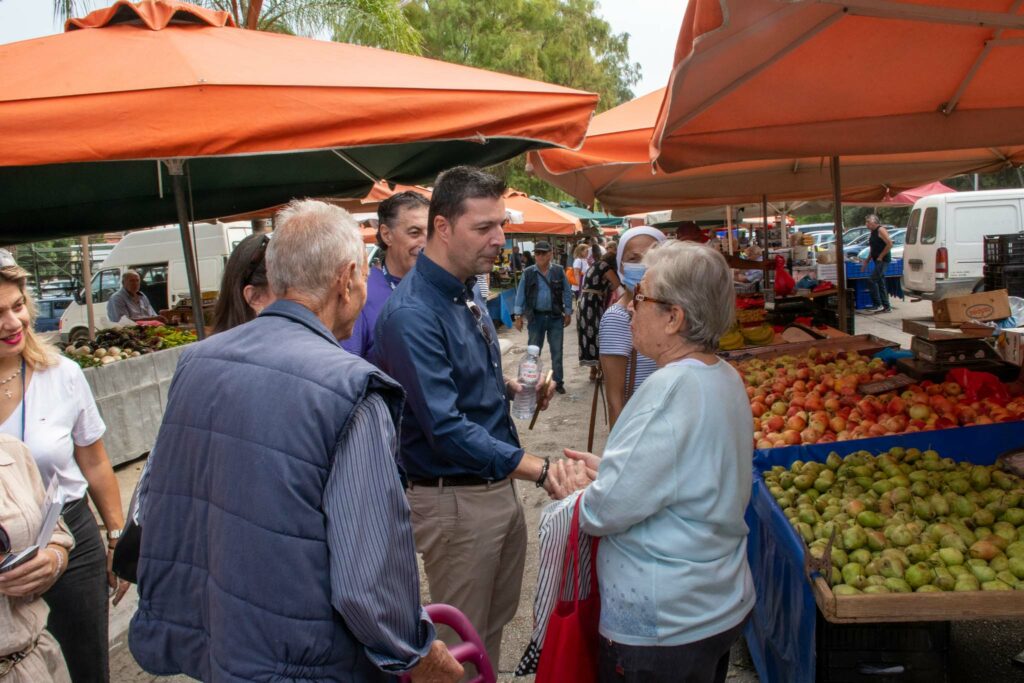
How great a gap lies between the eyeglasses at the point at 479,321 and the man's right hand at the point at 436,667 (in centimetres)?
120

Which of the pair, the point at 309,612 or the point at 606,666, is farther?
the point at 606,666

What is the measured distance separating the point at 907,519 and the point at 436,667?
1924 mm

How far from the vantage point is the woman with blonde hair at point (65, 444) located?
2.61 m

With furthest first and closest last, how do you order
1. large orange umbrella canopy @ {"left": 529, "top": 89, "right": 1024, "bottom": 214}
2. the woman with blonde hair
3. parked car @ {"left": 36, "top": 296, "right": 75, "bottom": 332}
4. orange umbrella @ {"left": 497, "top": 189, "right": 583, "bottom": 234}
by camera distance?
parked car @ {"left": 36, "top": 296, "right": 75, "bottom": 332}
orange umbrella @ {"left": 497, "top": 189, "right": 583, "bottom": 234}
large orange umbrella canopy @ {"left": 529, "top": 89, "right": 1024, "bottom": 214}
the woman with blonde hair

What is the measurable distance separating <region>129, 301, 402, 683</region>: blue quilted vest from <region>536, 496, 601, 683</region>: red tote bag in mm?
637

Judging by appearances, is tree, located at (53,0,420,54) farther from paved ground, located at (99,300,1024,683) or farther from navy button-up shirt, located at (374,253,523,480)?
navy button-up shirt, located at (374,253,523,480)

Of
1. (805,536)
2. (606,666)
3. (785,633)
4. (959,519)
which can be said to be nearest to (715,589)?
(606,666)

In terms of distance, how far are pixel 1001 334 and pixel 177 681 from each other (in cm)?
502

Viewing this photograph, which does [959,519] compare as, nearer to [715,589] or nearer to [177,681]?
[715,589]

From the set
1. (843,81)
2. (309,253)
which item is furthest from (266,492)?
(843,81)

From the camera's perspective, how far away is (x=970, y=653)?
143 inches

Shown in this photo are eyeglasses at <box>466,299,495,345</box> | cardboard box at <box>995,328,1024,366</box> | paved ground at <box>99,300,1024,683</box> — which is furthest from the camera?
cardboard box at <box>995,328,1024,366</box>

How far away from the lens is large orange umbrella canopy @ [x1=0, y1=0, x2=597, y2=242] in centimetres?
251

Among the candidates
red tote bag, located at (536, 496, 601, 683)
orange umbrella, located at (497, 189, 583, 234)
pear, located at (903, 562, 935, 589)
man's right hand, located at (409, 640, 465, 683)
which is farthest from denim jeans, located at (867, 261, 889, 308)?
man's right hand, located at (409, 640, 465, 683)
